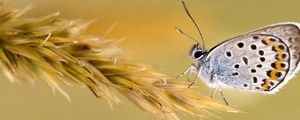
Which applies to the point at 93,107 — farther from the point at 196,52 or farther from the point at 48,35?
the point at 48,35

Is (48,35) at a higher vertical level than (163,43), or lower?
higher

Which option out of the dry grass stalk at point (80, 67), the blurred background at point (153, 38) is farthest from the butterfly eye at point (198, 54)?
the dry grass stalk at point (80, 67)

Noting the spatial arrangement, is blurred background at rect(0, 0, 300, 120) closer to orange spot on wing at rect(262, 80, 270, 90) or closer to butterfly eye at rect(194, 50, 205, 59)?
butterfly eye at rect(194, 50, 205, 59)

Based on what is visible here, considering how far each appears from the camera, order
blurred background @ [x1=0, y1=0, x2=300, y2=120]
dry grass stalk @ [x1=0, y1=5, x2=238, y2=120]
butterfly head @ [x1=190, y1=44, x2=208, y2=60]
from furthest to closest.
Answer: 1. blurred background @ [x1=0, y1=0, x2=300, y2=120]
2. butterfly head @ [x1=190, y1=44, x2=208, y2=60]
3. dry grass stalk @ [x1=0, y1=5, x2=238, y2=120]

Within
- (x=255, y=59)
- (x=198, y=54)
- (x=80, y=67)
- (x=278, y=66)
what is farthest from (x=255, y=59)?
(x=80, y=67)

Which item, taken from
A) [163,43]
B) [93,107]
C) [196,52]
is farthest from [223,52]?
[93,107]

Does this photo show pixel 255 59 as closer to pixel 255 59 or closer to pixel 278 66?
pixel 255 59

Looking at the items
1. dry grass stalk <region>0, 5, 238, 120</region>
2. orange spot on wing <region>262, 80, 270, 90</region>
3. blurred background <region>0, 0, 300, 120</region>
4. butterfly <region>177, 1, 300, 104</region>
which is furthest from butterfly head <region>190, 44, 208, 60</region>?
dry grass stalk <region>0, 5, 238, 120</region>
